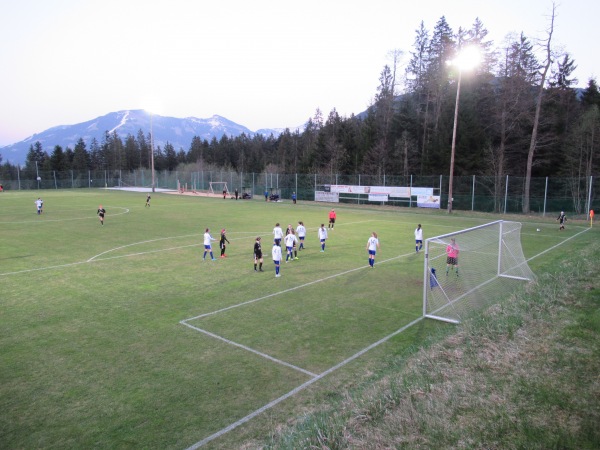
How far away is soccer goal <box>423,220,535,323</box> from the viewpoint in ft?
41.0

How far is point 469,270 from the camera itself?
54.2 ft

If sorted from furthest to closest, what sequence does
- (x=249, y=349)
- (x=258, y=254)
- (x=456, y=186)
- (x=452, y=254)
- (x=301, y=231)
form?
(x=456, y=186) → (x=301, y=231) → (x=258, y=254) → (x=452, y=254) → (x=249, y=349)

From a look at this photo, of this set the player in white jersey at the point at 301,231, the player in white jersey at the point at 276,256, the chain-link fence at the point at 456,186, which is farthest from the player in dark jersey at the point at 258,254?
the chain-link fence at the point at 456,186

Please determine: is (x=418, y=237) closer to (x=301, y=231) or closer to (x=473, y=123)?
(x=301, y=231)

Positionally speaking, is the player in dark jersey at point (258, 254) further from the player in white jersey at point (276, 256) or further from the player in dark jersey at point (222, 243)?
the player in dark jersey at point (222, 243)

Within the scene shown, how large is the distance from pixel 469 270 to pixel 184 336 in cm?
1186

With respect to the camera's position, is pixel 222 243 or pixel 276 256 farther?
pixel 222 243

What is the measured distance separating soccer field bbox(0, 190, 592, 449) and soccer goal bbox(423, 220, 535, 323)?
87 centimetres

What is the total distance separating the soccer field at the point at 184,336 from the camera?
22.9 feet

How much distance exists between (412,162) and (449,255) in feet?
152

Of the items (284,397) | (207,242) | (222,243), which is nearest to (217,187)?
(222,243)

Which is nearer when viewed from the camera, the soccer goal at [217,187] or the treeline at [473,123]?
the treeline at [473,123]

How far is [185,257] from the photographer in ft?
65.9

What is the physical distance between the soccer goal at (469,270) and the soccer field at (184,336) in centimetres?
87
